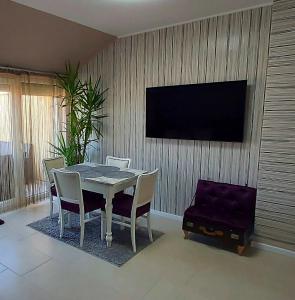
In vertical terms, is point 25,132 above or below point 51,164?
above

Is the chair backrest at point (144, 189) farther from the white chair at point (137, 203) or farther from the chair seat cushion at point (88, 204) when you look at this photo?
the chair seat cushion at point (88, 204)

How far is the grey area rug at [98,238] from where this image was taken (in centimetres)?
288

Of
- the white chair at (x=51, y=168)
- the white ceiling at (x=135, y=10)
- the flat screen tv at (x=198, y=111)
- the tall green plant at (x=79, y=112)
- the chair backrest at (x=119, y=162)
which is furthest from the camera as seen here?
the tall green plant at (x=79, y=112)

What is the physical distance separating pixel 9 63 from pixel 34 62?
0.35 meters

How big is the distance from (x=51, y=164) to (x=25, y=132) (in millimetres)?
763

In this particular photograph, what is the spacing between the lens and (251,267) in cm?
271

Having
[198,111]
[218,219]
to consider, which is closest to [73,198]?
[218,219]

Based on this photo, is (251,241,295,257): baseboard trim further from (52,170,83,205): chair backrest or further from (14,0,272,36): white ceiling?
(14,0,272,36): white ceiling

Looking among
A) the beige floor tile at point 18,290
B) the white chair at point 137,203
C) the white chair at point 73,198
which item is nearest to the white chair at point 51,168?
the white chair at point 73,198

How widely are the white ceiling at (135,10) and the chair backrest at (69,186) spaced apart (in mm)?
1876

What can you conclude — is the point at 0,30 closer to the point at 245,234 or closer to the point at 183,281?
the point at 183,281

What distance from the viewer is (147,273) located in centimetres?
258

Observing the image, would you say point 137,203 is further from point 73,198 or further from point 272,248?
point 272,248

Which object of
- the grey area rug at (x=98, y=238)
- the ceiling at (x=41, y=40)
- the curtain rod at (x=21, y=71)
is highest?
the ceiling at (x=41, y=40)
